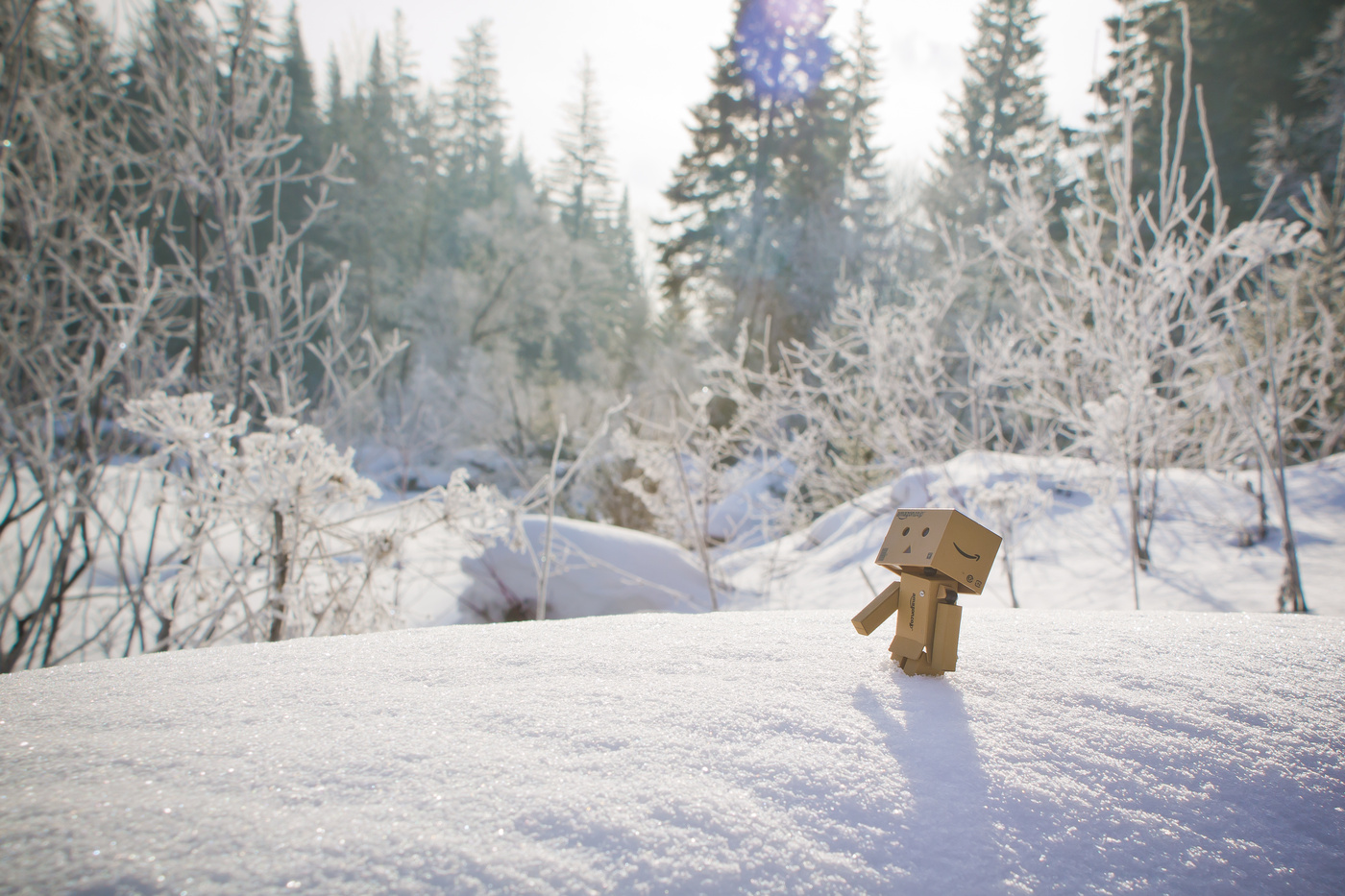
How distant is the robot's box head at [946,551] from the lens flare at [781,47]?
18.5 m

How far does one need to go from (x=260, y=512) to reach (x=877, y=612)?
6.49 feet

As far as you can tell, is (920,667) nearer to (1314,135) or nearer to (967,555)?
(967,555)

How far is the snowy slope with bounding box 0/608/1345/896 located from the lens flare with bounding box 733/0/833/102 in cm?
1880

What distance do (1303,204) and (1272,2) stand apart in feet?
21.1

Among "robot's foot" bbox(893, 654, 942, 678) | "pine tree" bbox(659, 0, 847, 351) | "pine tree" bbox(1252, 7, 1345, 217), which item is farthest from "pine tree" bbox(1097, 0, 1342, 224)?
"robot's foot" bbox(893, 654, 942, 678)

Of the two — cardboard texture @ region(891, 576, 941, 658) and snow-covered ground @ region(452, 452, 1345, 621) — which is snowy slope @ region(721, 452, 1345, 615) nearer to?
snow-covered ground @ region(452, 452, 1345, 621)

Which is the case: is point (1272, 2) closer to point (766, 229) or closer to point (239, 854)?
point (766, 229)

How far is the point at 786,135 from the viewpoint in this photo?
1683cm

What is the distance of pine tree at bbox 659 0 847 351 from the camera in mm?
16016

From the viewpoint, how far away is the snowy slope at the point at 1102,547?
282 centimetres

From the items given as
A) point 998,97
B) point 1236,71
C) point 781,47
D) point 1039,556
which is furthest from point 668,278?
point 1039,556

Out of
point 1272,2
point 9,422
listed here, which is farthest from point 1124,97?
point 1272,2

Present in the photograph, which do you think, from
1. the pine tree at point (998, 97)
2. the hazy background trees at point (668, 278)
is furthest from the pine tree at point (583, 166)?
the pine tree at point (998, 97)

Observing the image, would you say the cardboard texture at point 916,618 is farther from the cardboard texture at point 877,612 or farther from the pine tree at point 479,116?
the pine tree at point 479,116
